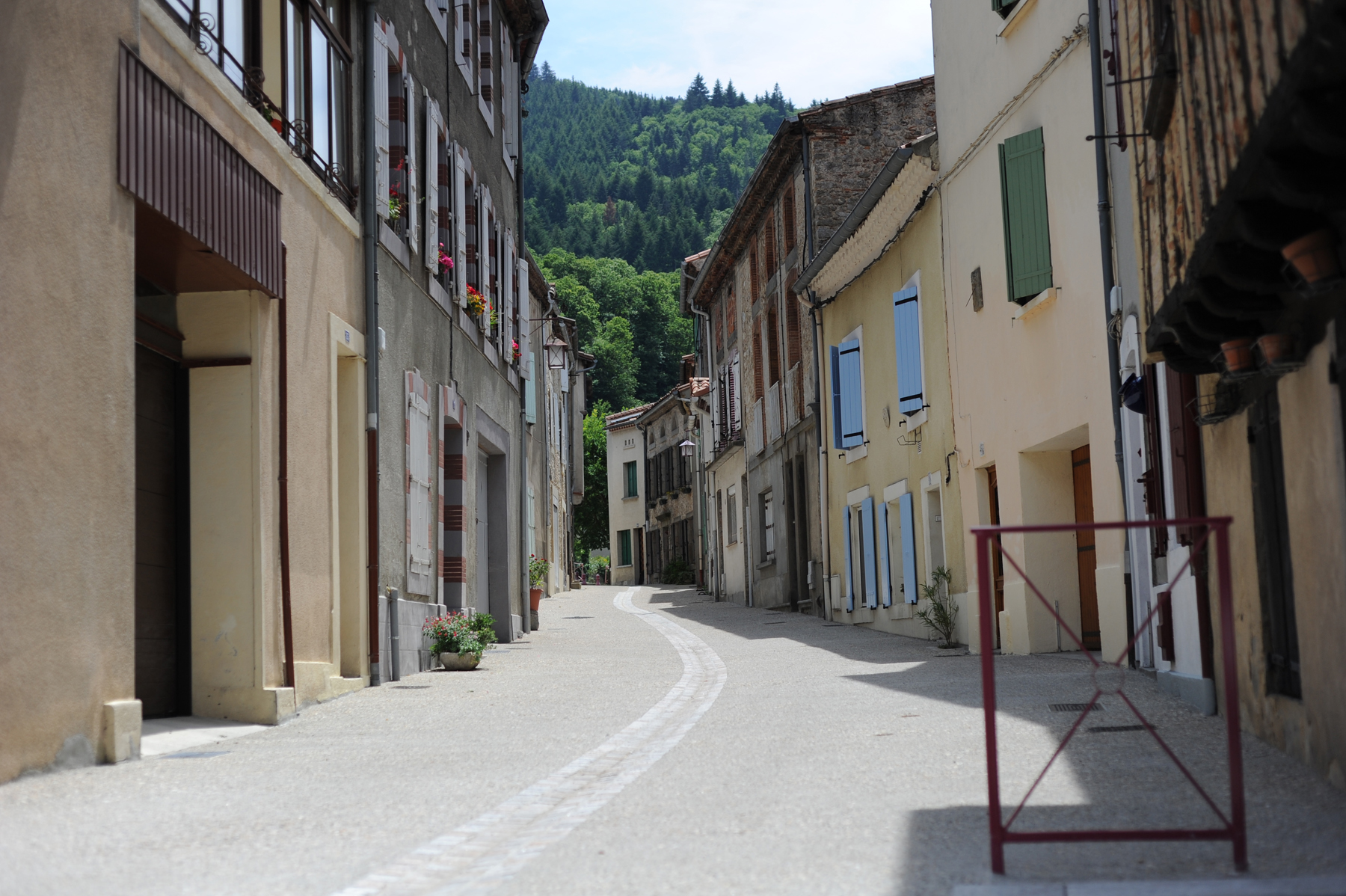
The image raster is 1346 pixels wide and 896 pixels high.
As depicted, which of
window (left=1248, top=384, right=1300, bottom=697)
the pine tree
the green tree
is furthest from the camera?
the pine tree

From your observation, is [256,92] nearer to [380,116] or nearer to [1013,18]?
[380,116]

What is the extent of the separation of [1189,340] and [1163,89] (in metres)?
1.24

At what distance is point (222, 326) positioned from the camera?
970 centimetres

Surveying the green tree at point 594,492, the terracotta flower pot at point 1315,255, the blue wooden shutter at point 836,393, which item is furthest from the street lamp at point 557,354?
the green tree at point 594,492

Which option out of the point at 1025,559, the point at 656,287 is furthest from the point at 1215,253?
the point at 656,287

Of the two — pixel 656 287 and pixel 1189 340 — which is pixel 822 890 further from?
pixel 656 287

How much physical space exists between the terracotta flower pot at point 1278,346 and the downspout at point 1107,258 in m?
5.29

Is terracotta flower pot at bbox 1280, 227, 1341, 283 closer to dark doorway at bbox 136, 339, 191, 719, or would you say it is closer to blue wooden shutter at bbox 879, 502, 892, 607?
dark doorway at bbox 136, 339, 191, 719

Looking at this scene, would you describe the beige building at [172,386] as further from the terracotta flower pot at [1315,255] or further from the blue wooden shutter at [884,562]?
the blue wooden shutter at [884,562]

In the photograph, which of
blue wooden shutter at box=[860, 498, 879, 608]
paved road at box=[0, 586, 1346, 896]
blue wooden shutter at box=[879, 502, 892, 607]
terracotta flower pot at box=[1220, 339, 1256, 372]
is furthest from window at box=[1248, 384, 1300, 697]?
blue wooden shutter at box=[860, 498, 879, 608]

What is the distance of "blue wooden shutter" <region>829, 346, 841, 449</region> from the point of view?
842 inches

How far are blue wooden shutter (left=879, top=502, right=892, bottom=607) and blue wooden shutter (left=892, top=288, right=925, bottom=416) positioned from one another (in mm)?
1977

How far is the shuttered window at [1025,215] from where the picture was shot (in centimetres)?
1323

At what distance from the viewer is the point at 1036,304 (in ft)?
43.5
